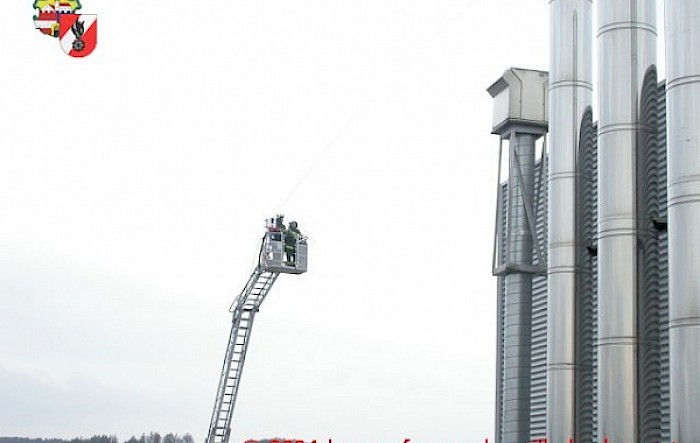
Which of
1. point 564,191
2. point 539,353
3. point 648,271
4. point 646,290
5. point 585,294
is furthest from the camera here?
point 539,353

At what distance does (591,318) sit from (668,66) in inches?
348

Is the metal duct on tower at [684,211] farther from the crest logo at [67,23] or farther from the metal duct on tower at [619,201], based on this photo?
the crest logo at [67,23]

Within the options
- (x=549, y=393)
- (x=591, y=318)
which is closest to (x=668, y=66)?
(x=591, y=318)

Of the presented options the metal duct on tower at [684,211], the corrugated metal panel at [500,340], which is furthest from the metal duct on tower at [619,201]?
the corrugated metal panel at [500,340]

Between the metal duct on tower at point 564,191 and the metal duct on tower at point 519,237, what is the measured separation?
302cm

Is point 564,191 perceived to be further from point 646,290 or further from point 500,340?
point 500,340

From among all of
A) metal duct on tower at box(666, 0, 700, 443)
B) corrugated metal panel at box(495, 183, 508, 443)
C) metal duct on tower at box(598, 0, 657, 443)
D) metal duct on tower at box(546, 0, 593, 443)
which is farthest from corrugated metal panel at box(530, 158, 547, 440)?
metal duct on tower at box(666, 0, 700, 443)

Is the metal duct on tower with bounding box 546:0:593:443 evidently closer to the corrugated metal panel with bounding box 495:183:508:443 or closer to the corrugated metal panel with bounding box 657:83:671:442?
the corrugated metal panel with bounding box 657:83:671:442

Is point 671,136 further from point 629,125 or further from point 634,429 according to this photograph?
point 634,429

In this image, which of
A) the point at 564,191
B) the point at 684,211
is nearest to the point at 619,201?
the point at 684,211

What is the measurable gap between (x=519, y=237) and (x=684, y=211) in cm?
1080

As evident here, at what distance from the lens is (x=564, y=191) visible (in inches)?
1427

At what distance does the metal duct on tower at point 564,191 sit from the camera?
3509cm

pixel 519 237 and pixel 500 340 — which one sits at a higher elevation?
pixel 519 237
